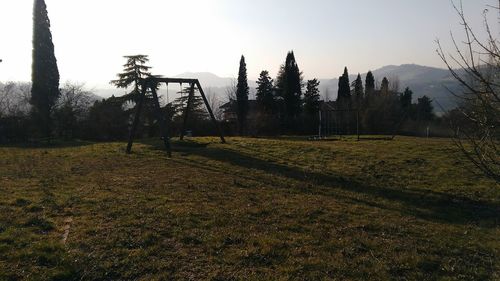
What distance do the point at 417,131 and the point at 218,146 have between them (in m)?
35.0

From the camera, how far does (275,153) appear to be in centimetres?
2073

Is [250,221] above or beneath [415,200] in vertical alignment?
above

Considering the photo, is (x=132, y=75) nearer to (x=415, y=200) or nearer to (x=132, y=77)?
(x=132, y=77)

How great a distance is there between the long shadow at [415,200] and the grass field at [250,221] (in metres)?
0.06

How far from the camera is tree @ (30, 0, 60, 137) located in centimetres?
4231

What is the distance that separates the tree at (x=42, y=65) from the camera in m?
42.3

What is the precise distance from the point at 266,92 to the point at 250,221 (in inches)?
2072

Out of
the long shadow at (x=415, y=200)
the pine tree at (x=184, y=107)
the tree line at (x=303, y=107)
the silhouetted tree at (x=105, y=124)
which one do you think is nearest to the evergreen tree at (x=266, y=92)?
the tree line at (x=303, y=107)

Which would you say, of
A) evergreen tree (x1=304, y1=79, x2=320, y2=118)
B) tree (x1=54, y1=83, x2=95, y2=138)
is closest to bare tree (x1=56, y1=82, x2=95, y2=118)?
tree (x1=54, y1=83, x2=95, y2=138)

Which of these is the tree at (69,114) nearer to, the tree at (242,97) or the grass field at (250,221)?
the tree at (242,97)

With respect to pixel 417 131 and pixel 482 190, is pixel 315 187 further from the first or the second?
pixel 417 131

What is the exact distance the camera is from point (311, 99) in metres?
59.3

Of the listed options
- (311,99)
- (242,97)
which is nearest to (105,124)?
(242,97)

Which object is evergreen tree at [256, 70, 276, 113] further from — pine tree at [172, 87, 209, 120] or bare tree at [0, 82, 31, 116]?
bare tree at [0, 82, 31, 116]
